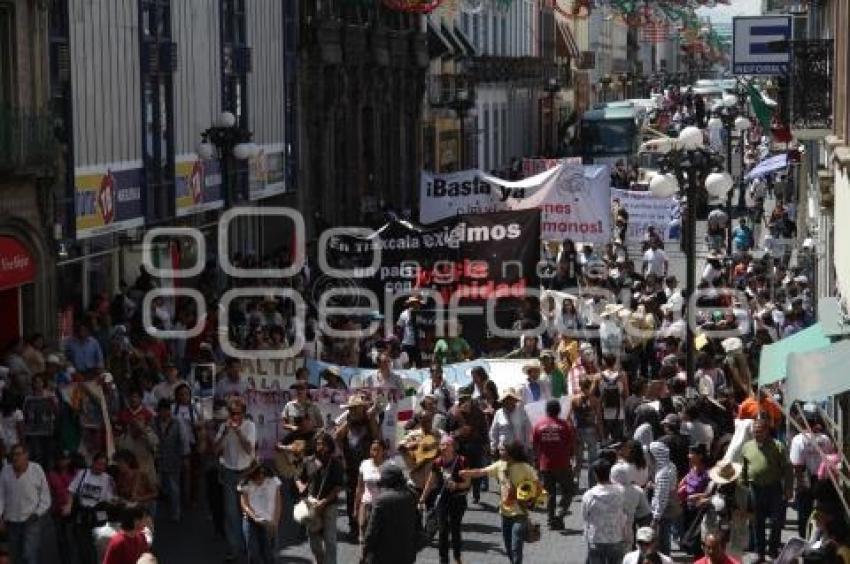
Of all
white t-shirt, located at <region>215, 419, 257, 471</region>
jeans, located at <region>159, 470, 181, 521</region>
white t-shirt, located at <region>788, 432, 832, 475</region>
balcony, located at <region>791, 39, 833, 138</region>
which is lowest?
jeans, located at <region>159, 470, 181, 521</region>

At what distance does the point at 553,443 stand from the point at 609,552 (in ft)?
9.73

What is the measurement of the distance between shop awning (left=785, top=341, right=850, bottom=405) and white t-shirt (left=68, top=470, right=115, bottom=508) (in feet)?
17.5

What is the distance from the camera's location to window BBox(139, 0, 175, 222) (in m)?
28.8

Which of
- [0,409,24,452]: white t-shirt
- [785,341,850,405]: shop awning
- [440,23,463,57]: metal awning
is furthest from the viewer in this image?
[440,23,463,57]: metal awning

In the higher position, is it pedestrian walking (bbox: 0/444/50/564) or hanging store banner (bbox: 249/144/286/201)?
hanging store banner (bbox: 249/144/286/201)

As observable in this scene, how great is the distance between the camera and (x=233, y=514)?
15.6 m

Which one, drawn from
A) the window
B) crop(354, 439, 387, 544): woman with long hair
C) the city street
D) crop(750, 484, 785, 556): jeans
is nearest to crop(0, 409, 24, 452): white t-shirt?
the city street

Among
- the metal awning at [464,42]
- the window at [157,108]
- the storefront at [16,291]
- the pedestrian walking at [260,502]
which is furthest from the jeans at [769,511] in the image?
the metal awning at [464,42]

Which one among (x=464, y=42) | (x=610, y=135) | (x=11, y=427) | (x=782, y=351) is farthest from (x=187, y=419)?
(x=610, y=135)

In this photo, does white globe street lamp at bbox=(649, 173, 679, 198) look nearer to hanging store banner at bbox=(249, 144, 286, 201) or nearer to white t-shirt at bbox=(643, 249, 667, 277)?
white t-shirt at bbox=(643, 249, 667, 277)

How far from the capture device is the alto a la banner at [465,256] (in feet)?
78.5

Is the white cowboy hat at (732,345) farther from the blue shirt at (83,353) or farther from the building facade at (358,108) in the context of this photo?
the building facade at (358,108)

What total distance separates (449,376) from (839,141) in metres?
4.75

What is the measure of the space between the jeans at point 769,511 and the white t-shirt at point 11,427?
21.6 ft
